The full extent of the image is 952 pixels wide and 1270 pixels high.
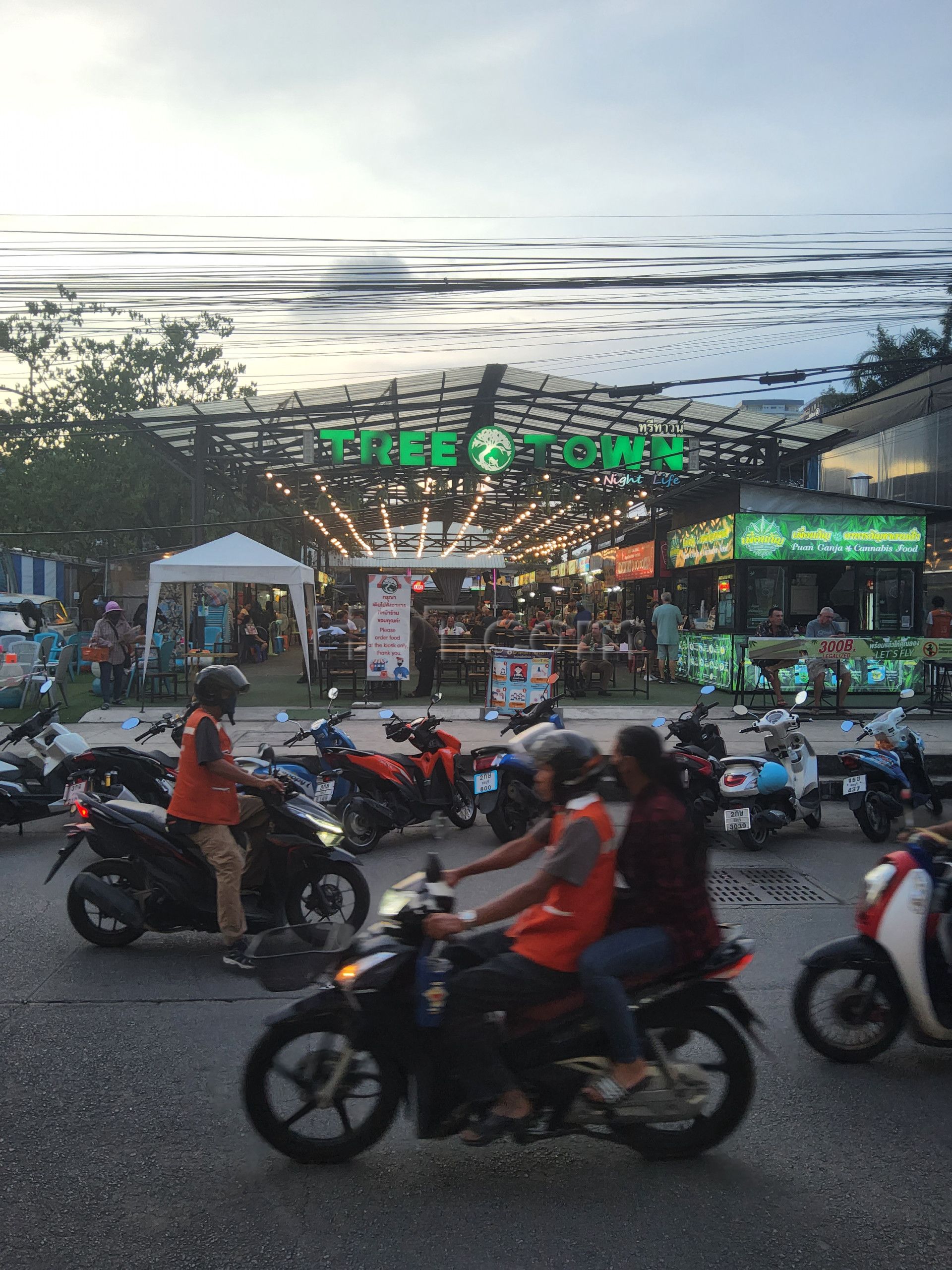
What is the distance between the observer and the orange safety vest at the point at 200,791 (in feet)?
16.3

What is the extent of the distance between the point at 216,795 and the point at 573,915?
256cm

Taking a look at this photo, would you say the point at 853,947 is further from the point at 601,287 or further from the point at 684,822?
the point at 601,287

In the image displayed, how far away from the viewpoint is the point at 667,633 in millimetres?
19641

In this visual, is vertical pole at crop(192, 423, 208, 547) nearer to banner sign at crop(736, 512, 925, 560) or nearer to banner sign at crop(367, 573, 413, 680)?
banner sign at crop(367, 573, 413, 680)

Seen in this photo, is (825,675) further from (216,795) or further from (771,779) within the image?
(216,795)

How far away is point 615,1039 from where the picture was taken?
118 inches

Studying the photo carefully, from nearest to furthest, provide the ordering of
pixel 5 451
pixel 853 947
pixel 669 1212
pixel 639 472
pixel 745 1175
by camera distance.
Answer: pixel 669 1212 < pixel 745 1175 < pixel 853 947 < pixel 639 472 < pixel 5 451

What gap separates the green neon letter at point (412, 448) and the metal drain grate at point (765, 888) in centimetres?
1280

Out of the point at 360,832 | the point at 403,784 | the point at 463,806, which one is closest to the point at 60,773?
the point at 360,832

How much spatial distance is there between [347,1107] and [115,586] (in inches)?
801

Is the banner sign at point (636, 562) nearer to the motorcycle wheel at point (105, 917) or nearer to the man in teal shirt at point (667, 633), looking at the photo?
the man in teal shirt at point (667, 633)

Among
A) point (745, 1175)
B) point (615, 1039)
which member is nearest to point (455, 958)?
point (615, 1039)

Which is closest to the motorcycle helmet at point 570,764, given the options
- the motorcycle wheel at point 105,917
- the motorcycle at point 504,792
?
the motorcycle wheel at point 105,917

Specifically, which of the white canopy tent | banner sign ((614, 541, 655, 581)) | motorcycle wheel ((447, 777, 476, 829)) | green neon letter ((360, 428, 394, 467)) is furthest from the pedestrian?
banner sign ((614, 541, 655, 581))
